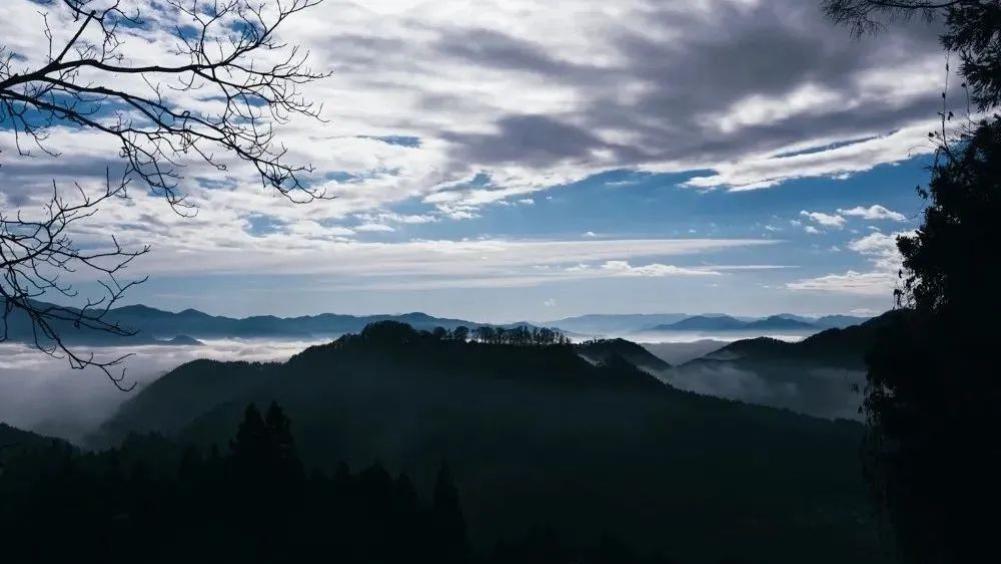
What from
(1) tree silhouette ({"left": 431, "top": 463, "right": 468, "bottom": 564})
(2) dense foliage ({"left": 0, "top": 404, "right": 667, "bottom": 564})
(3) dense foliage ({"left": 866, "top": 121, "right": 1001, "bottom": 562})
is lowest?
(1) tree silhouette ({"left": 431, "top": 463, "right": 468, "bottom": 564})

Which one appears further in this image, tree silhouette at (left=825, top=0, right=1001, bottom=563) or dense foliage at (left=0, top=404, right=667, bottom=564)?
dense foliage at (left=0, top=404, right=667, bottom=564)

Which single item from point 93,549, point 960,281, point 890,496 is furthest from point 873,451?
point 93,549

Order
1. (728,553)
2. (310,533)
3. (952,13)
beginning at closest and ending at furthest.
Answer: (952,13), (310,533), (728,553)

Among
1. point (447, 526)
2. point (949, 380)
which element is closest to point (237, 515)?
point (447, 526)

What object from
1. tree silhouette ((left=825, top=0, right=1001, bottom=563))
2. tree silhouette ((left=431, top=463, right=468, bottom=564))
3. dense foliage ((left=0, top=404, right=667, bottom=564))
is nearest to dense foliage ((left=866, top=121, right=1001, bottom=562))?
tree silhouette ((left=825, top=0, right=1001, bottom=563))

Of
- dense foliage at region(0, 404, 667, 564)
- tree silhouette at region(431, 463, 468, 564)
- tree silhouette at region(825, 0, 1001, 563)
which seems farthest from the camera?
tree silhouette at region(431, 463, 468, 564)

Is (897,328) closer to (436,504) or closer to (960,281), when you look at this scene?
(960,281)

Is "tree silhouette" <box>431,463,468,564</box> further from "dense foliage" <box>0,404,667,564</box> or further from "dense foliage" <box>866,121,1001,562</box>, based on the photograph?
"dense foliage" <box>866,121,1001,562</box>

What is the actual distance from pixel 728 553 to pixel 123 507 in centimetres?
15020

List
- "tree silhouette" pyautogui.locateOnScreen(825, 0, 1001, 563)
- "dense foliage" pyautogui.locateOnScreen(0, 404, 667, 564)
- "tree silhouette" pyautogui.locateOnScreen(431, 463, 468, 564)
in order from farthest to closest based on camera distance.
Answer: "tree silhouette" pyautogui.locateOnScreen(431, 463, 468, 564), "dense foliage" pyautogui.locateOnScreen(0, 404, 667, 564), "tree silhouette" pyautogui.locateOnScreen(825, 0, 1001, 563)

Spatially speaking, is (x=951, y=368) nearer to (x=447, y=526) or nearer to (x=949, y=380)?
(x=949, y=380)

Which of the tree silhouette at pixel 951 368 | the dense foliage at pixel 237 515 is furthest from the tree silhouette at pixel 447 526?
the tree silhouette at pixel 951 368

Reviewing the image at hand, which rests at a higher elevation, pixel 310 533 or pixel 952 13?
pixel 952 13

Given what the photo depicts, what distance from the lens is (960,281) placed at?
1573 centimetres
